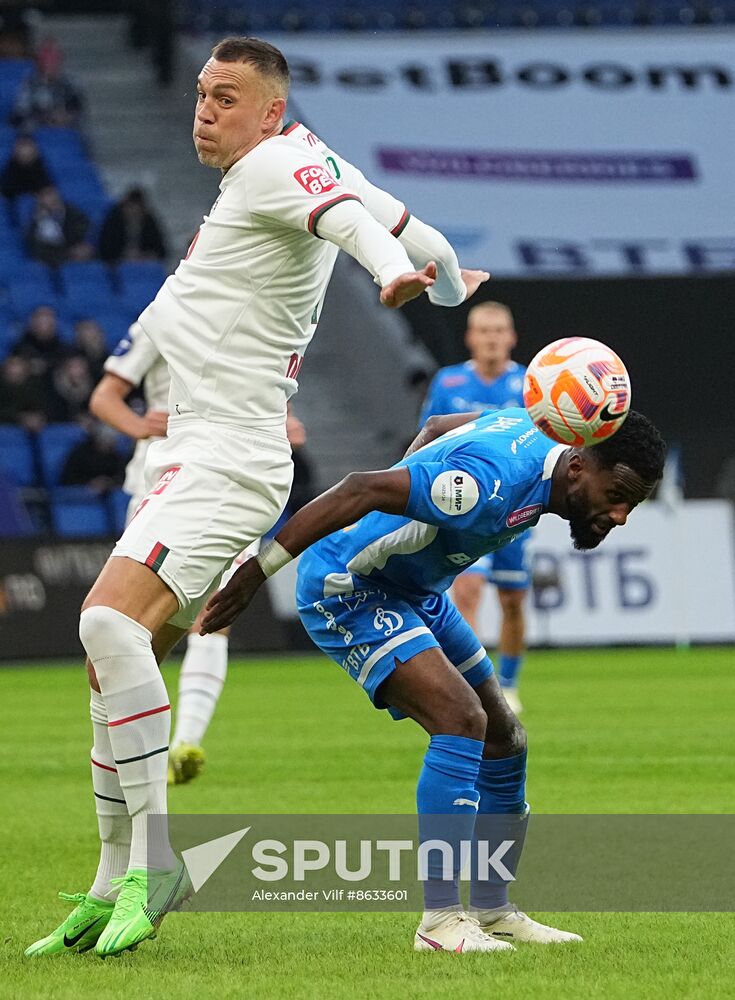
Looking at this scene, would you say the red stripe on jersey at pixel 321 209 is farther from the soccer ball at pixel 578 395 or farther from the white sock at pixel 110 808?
the white sock at pixel 110 808

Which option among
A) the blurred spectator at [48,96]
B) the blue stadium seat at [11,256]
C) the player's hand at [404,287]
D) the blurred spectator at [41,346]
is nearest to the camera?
the player's hand at [404,287]

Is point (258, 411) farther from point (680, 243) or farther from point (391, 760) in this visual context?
point (680, 243)

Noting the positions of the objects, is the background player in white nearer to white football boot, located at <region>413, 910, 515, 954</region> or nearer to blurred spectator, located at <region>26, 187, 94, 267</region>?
white football boot, located at <region>413, 910, 515, 954</region>

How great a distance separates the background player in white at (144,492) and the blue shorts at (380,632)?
293 cm

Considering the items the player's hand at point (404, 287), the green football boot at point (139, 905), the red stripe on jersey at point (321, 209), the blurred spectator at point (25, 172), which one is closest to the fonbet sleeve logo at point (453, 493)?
the player's hand at point (404, 287)

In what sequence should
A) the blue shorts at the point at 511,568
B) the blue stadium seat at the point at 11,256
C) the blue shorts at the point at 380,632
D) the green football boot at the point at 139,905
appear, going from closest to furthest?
1. the green football boot at the point at 139,905
2. the blue shorts at the point at 380,632
3. the blue shorts at the point at 511,568
4. the blue stadium seat at the point at 11,256

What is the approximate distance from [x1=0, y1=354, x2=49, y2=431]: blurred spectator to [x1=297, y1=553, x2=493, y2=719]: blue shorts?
13.8 metres

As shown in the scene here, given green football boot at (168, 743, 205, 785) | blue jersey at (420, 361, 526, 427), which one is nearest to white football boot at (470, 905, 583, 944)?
green football boot at (168, 743, 205, 785)

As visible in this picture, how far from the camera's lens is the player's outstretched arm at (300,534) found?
4785mm

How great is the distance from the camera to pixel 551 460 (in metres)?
5.08

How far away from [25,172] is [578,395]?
59.5 ft

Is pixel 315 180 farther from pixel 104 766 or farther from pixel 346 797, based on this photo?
pixel 346 797

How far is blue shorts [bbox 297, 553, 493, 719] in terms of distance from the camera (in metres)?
5.16

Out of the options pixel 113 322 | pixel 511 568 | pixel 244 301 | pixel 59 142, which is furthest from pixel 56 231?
pixel 244 301
